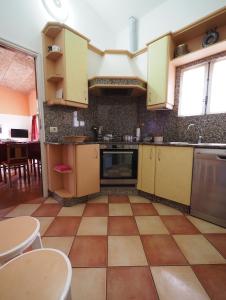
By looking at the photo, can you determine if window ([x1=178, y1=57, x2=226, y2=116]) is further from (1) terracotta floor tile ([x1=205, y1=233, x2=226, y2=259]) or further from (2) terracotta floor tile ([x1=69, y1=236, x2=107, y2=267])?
(2) terracotta floor tile ([x1=69, y1=236, x2=107, y2=267])

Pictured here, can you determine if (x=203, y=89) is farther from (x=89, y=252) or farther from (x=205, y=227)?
(x=89, y=252)

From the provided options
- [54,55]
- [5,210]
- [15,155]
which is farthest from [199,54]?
[15,155]

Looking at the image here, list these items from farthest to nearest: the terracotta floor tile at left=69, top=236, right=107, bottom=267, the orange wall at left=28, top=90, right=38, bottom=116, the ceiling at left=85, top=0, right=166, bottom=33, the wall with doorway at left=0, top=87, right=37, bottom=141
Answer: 1. the orange wall at left=28, top=90, right=38, bottom=116
2. the wall with doorway at left=0, top=87, right=37, bottom=141
3. the ceiling at left=85, top=0, right=166, bottom=33
4. the terracotta floor tile at left=69, top=236, right=107, bottom=267

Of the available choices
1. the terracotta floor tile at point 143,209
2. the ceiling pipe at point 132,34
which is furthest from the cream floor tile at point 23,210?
the ceiling pipe at point 132,34

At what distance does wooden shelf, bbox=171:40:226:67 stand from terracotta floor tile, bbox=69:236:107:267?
2491 millimetres

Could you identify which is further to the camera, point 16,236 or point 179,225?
point 179,225

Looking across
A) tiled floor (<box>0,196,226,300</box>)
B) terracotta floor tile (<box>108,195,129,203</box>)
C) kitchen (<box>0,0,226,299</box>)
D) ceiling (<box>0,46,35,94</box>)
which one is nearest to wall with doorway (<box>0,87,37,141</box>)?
ceiling (<box>0,46,35,94</box>)

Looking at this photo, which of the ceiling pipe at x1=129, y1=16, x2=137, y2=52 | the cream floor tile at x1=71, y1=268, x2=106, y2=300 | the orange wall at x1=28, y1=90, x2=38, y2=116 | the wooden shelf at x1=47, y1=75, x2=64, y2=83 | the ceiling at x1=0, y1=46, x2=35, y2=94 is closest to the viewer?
the cream floor tile at x1=71, y1=268, x2=106, y2=300

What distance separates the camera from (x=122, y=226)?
1.65 meters

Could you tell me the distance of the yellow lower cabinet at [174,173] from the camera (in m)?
1.87

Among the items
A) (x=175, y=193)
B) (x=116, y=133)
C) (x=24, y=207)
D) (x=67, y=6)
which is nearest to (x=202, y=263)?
(x=175, y=193)

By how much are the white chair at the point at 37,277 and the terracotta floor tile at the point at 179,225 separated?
1.33 meters

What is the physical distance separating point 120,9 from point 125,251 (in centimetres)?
367

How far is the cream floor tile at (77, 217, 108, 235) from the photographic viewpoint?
1.55 meters
